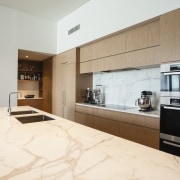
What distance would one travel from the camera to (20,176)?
71cm

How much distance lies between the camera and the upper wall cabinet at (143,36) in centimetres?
238

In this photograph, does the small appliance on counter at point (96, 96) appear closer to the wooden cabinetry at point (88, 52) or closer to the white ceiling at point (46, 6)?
the wooden cabinetry at point (88, 52)

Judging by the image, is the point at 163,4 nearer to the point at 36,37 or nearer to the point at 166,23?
the point at 166,23

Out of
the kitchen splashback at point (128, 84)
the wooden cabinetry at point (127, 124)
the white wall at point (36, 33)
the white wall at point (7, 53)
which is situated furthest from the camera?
the white wall at point (36, 33)

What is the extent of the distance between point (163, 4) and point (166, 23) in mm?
282

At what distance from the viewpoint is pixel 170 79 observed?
2146mm

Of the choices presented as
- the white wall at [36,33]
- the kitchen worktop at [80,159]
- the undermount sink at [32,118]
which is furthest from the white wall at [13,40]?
the kitchen worktop at [80,159]

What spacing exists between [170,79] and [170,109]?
15.2 inches

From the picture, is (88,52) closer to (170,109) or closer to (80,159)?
(170,109)

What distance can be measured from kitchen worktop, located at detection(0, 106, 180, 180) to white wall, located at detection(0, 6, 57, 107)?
3.10 meters

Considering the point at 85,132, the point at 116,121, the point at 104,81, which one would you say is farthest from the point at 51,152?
the point at 104,81

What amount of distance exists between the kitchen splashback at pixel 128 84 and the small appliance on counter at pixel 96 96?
12cm

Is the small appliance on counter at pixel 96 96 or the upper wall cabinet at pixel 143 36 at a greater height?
the upper wall cabinet at pixel 143 36

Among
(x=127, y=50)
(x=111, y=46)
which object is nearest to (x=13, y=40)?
(x=111, y=46)
